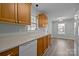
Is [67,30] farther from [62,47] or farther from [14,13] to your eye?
[14,13]

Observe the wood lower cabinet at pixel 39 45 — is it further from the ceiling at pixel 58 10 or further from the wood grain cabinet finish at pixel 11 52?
the wood grain cabinet finish at pixel 11 52

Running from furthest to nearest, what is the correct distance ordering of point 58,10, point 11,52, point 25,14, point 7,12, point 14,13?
point 25,14 → point 58,10 → point 14,13 → point 7,12 → point 11,52

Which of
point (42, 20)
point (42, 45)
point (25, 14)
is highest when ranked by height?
point (25, 14)

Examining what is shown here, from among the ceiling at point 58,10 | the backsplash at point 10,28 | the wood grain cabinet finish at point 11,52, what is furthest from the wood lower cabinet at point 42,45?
the wood grain cabinet finish at point 11,52

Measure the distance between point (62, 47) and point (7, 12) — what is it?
110 centimetres

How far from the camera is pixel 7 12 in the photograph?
1463mm

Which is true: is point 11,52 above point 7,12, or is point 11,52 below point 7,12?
below

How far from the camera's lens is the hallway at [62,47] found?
1.97 m

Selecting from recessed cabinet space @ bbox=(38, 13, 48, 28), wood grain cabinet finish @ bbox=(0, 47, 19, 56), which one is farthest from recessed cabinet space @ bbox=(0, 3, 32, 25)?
wood grain cabinet finish @ bbox=(0, 47, 19, 56)

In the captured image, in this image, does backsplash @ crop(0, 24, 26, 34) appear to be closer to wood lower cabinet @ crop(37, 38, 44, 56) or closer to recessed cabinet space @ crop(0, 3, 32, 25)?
recessed cabinet space @ crop(0, 3, 32, 25)

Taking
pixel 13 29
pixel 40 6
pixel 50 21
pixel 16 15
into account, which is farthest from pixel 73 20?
pixel 13 29

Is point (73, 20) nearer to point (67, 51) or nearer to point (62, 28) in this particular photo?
point (62, 28)

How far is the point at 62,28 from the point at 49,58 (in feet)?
3.40

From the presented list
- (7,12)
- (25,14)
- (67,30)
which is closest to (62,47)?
(67,30)
